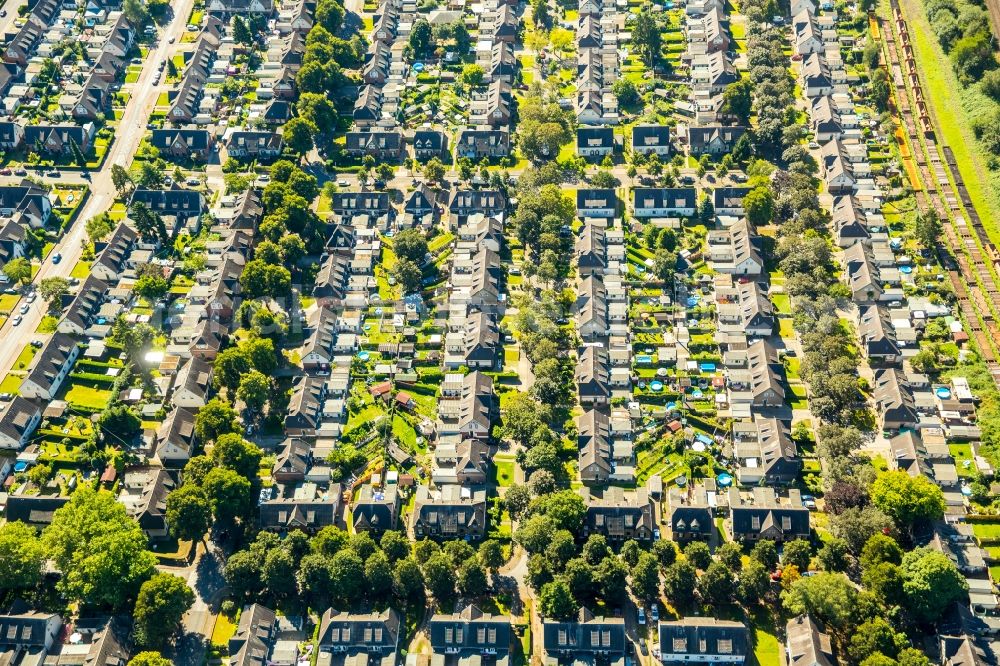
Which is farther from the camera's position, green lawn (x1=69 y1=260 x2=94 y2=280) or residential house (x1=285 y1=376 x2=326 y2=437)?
green lawn (x1=69 y1=260 x2=94 y2=280)

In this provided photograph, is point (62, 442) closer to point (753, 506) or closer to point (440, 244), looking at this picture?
point (440, 244)

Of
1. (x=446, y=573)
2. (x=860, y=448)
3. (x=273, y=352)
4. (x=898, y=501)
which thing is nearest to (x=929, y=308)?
(x=860, y=448)

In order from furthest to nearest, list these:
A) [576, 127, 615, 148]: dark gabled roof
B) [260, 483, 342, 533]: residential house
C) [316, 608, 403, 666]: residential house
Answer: [576, 127, 615, 148]: dark gabled roof, [260, 483, 342, 533]: residential house, [316, 608, 403, 666]: residential house

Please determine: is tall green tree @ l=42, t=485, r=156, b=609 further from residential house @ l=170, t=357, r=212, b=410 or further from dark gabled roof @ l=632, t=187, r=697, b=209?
dark gabled roof @ l=632, t=187, r=697, b=209

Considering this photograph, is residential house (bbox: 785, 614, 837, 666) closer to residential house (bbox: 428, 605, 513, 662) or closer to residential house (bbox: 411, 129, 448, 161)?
residential house (bbox: 428, 605, 513, 662)

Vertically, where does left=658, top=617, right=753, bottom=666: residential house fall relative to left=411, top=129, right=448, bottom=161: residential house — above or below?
below

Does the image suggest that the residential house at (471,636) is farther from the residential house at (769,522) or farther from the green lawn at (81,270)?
the green lawn at (81,270)

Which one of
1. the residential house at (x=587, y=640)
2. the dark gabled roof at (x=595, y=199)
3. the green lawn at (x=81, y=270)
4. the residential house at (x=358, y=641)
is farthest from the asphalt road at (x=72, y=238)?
the residential house at (x=587, y=640)

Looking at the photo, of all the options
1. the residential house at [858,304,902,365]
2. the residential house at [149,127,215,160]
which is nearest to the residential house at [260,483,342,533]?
the residential house at [858,304,902,365]

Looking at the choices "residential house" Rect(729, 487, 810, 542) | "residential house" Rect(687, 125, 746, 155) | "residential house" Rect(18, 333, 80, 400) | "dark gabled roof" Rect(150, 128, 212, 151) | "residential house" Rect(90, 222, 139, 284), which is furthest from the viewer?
"dark gabled roof" Rect(150, 128, 212, 151)

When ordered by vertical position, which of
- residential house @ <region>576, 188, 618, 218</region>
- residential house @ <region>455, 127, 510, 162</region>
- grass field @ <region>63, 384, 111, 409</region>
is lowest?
grass field @ <region>63, 384, 111, 409</region>
